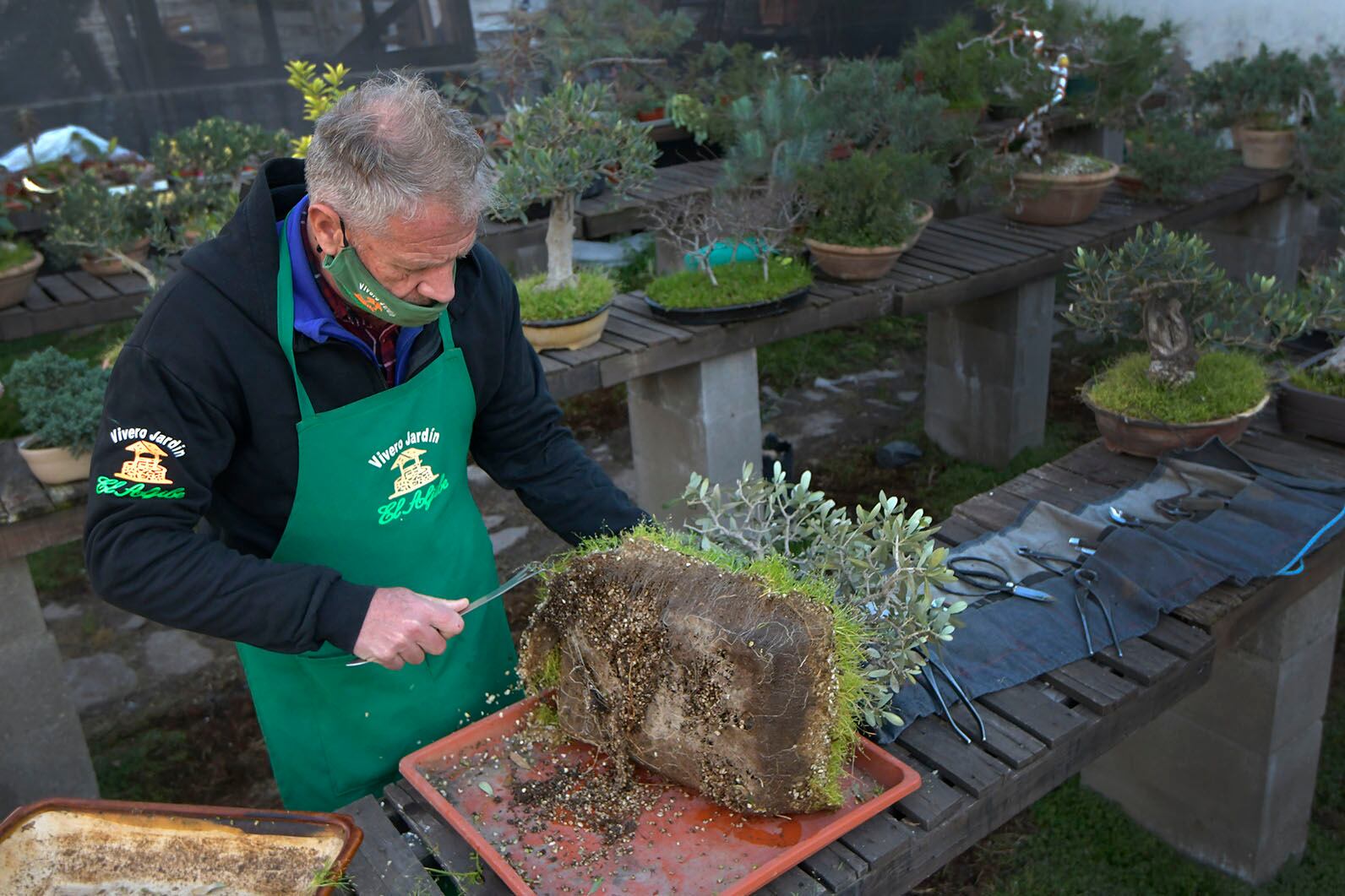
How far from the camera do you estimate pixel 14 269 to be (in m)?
4.33

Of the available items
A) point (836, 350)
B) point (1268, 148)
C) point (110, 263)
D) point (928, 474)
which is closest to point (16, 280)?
point (110, 263)

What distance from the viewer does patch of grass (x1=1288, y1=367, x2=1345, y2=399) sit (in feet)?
10.2

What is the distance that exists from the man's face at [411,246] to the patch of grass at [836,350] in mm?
5414

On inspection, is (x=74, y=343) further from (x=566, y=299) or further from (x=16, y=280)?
(x=566, y=299)

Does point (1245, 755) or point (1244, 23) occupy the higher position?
point (1244, 23)

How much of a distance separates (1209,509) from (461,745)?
6.03ft

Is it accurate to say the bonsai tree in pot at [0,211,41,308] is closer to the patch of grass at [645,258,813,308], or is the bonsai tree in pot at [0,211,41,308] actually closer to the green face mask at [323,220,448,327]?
the patch of grass at [645,258,813,308]

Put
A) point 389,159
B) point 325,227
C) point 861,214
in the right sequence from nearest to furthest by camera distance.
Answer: point 389,159
point 325,227
point 861,214

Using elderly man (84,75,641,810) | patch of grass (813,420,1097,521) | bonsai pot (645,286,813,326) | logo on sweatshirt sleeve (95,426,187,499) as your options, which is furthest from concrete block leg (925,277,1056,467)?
logo on sweatshirt sleeve (95,426,187,499)

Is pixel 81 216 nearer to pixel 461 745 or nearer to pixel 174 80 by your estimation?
pixel 174 80

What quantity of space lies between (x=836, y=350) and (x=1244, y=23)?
3541mm

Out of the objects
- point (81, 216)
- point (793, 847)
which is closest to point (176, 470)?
point (793, 847)

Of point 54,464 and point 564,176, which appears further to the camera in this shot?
point 564,176

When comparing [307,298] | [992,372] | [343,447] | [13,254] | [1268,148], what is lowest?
[992,372]
